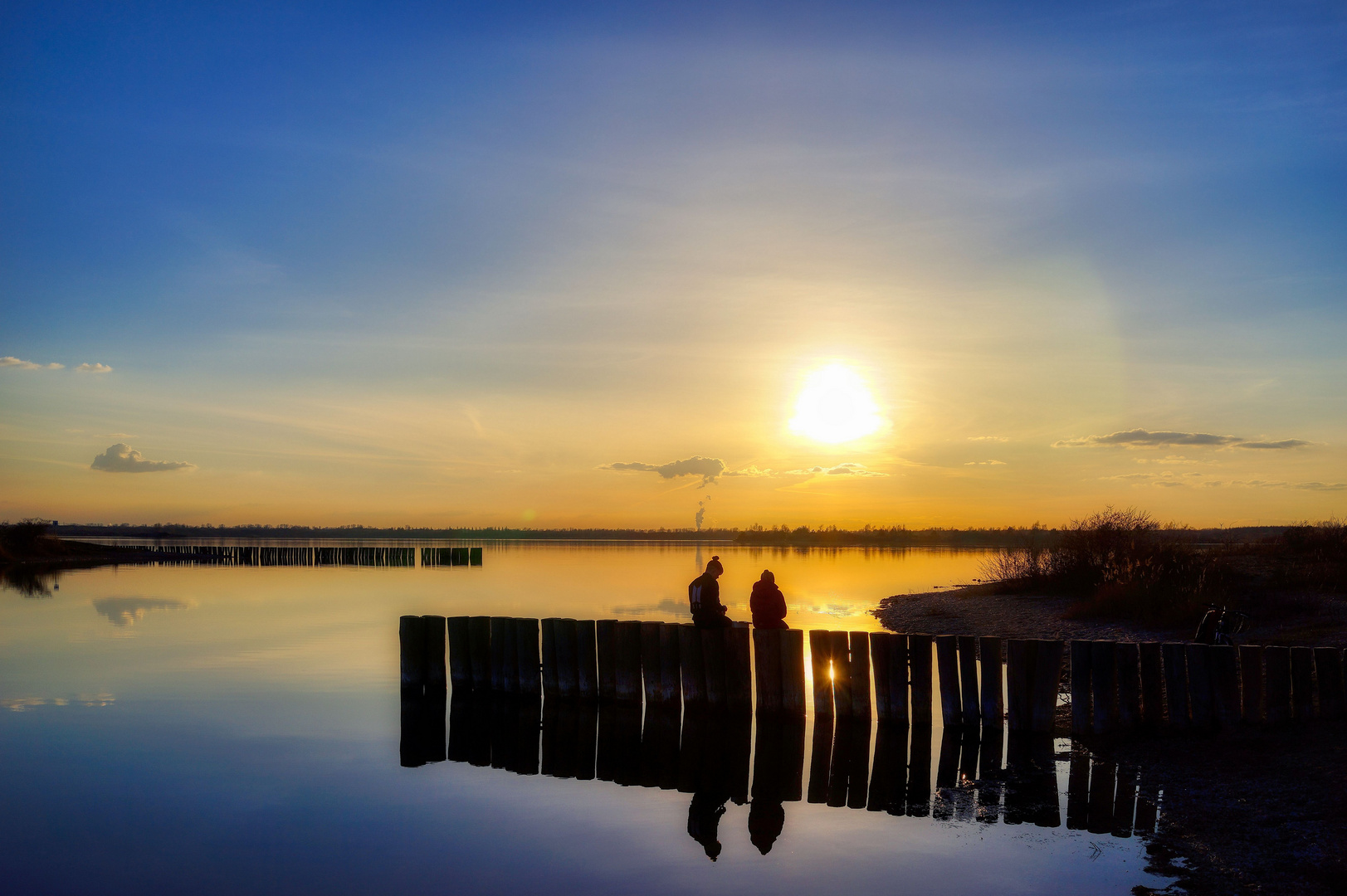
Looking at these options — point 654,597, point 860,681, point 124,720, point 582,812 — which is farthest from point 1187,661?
point 654,597

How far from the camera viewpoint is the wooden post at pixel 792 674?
42.2ft

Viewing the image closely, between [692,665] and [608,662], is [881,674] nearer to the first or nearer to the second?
[692,665]

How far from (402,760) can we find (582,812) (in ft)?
10.8

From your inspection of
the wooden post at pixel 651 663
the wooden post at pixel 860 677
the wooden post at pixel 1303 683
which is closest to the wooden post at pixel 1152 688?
the wooden post at pixel 1303 683

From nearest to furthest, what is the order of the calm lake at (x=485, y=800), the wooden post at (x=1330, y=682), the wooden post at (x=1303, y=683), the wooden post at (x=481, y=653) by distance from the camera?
the calm lake at (x=485, y=800), the wooden post at (x=1330, y=682), the wooden post at (x=1303, y=683), the wooden post at (x=481, y=653)

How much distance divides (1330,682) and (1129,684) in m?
2.08

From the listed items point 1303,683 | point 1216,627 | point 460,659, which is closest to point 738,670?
point 460,659

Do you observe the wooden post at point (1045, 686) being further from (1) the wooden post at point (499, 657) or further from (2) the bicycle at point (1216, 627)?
(1) the wooden post at point (499, 657)

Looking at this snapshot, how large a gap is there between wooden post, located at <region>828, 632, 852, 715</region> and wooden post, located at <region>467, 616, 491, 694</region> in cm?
574

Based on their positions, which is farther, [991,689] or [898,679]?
[898,679]

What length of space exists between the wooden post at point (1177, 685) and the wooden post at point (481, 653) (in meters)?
9.87

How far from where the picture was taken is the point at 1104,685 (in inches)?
457

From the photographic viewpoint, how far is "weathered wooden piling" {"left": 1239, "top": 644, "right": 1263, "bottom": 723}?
10695 mm

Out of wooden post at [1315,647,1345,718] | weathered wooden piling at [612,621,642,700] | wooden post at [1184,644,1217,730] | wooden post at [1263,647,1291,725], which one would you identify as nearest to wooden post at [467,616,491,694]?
weathered wooden piling at [612,621,642,700]
